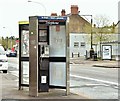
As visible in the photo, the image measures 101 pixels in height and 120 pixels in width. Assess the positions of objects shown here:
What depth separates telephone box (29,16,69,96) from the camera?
11.6m

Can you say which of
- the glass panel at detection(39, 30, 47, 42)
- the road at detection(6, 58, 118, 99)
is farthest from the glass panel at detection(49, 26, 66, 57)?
the road at detection(6, 58, 118, 99)

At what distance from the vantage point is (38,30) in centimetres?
1211

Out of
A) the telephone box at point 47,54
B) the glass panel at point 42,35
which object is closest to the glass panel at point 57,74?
the telephone box at point 47,54

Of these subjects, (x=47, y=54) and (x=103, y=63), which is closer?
(x=47, y=54)

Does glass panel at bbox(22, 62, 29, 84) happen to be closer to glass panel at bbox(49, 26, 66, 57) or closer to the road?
the road

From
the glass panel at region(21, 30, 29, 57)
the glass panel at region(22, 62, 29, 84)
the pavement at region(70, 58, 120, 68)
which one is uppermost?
the glass panel at region(21, 30, 29, 57)

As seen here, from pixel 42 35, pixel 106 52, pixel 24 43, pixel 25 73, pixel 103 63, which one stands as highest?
pixel 42 35

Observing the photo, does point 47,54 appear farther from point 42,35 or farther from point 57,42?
point 42,35

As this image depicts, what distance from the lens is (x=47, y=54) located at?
1239 centimetres

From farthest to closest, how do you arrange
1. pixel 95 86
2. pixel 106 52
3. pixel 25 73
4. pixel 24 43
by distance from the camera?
pixel 106 52
pixel 95 86
pixel 25 73
pixel 24 43

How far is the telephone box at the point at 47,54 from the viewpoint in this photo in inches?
458

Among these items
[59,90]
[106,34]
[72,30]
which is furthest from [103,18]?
[59,90]

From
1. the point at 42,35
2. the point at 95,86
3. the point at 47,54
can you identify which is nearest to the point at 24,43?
the point at 42,35

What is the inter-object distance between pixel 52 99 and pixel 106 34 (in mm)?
57875
